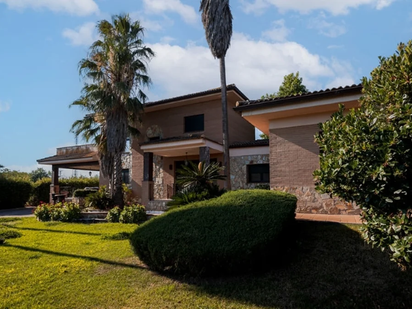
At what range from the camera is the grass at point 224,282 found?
4262mm

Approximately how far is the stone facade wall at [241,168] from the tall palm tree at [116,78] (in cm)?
626

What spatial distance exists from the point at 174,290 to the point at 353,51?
7441mm

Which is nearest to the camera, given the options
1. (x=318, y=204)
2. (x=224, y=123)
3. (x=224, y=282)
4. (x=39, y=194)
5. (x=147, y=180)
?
(x=224, y=282)

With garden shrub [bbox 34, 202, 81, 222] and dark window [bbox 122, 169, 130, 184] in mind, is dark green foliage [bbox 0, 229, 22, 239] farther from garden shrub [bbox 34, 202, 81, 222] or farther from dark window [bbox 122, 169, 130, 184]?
dark window [bbox 122, 169, 130, 184]

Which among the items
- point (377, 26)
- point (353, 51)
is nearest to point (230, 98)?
point (353, 51)

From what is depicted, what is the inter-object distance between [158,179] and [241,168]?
6076 mm

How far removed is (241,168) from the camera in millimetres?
14695

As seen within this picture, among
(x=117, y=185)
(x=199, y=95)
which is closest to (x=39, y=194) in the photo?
(x=117, y=185)

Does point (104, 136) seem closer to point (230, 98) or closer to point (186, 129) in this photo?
point (186, 129)

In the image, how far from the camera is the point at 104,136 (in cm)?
1697

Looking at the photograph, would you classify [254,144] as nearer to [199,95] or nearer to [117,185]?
[199,95]

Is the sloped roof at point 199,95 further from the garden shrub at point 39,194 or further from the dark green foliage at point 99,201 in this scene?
the garden shrub at point 39,194

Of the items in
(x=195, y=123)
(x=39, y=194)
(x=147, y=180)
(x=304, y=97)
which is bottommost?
(x=39, y=194)

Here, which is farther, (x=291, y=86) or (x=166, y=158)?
(x=291, y=86)
